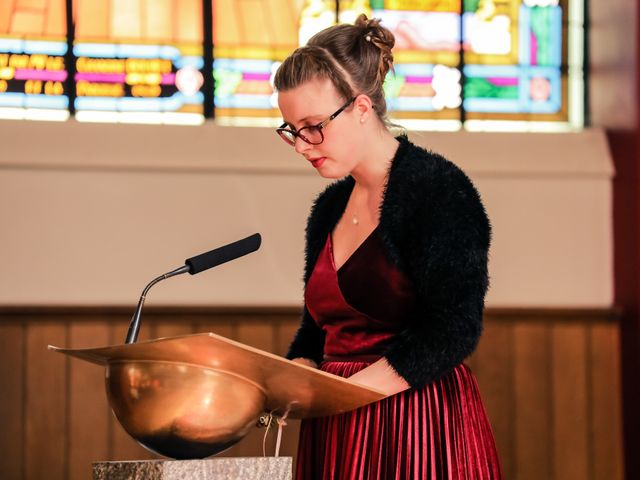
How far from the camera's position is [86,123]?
13.3ft

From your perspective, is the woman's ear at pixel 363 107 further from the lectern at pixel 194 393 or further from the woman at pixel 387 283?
the lectern at pixel 194 393

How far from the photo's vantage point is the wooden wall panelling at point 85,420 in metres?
3.93

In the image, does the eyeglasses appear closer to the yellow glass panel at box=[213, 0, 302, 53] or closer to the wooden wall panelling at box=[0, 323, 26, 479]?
the wooden wall panelling at box=[0, 323, 26, 479]

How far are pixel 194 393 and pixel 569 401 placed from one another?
302cm

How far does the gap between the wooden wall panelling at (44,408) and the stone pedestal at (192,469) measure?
258cm

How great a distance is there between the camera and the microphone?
1.58m

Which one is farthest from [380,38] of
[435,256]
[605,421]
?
[605,421]

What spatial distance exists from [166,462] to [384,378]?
392 mm

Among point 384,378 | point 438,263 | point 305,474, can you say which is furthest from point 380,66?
point 305,474

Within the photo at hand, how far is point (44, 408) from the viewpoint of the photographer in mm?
3928

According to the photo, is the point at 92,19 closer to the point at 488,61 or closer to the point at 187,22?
the point at 187,22

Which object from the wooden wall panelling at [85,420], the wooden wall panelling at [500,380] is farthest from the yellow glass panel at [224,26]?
the wooden wall panelling at [500,380]

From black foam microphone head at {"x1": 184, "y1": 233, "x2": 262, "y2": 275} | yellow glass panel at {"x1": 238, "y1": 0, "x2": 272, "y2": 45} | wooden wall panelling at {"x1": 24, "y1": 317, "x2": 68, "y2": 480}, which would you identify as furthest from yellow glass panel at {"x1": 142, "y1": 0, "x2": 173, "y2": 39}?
black foam microphone head at {"x1": 184, "y1": 233, "x2": 262, "y2": 275}

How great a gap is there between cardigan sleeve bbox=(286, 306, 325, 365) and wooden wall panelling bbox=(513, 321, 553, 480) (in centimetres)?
227
